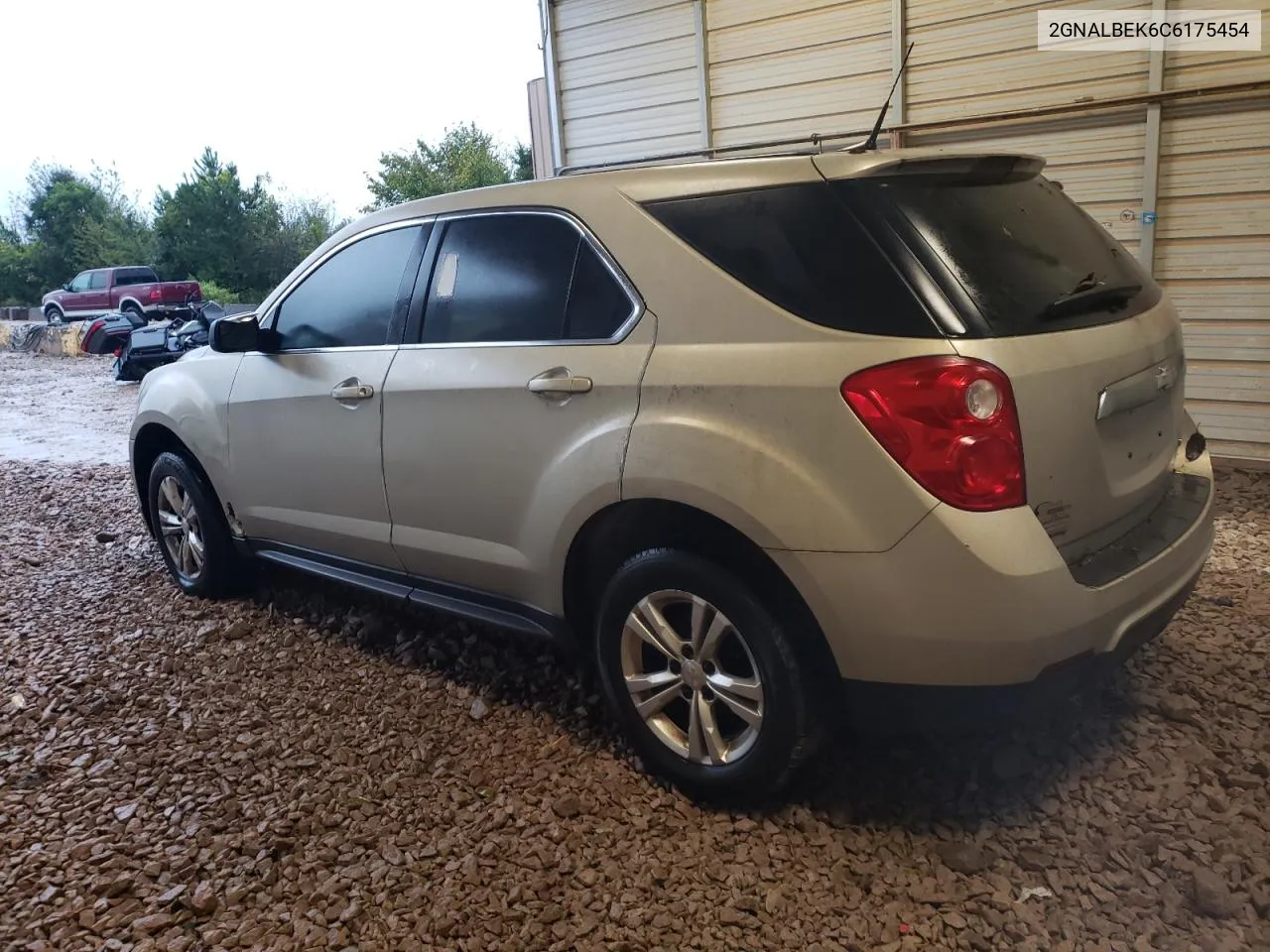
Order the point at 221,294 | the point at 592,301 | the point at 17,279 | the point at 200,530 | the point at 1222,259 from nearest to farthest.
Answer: the point at 592,301 → the point at 200,530 → the point at 1222,259 → the point at 221,294 → the point at 17,279

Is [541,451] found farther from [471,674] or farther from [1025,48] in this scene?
[1025,48]

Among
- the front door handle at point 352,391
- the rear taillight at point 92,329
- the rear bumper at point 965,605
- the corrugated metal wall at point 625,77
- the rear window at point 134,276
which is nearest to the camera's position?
the rear bumper at point 965,605

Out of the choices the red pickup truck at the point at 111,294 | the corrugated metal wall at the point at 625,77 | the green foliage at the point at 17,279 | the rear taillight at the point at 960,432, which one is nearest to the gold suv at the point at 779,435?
the rear taillight at the point at 960,432

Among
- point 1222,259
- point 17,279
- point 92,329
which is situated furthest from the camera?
point 17,279

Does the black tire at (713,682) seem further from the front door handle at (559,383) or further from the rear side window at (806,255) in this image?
the rear side window at (806,255)

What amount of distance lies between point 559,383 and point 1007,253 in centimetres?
124

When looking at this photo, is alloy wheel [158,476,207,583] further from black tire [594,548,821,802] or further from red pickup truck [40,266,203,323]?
red pickup truck [40,266,203,323]

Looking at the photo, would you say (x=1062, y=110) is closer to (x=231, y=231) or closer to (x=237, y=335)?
(x=237, y=335)

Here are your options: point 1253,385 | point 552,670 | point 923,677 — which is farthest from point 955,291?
point 1253,385

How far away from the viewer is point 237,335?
377cm

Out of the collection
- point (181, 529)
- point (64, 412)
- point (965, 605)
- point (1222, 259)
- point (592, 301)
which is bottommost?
point (64, 412)

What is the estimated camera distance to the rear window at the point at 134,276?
25.0 m

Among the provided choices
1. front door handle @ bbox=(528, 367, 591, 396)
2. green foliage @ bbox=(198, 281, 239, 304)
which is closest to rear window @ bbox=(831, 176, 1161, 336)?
front door handle @ bbox=(528, 367, 591, 396)

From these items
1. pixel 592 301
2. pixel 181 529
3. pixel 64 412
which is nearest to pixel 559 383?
pixel 592 301
